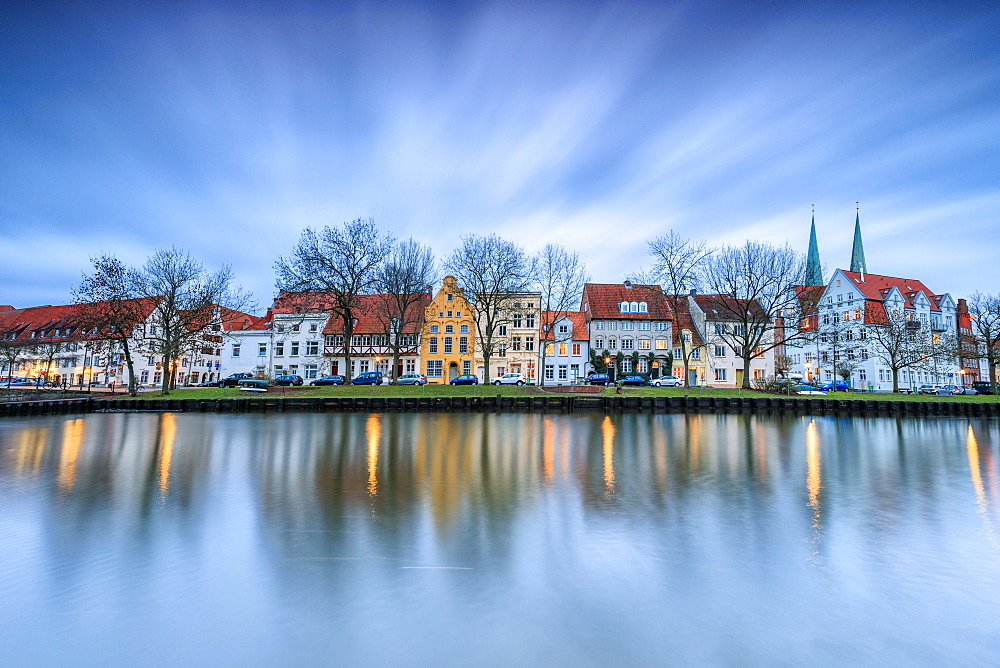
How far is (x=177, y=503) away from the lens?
1070 cm

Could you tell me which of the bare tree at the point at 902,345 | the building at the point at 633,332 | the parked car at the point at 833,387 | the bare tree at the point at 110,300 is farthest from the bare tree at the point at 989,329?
the bare tree at the point at 110,300

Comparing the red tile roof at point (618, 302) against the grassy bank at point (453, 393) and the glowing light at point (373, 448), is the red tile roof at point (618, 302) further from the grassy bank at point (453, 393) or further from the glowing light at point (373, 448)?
the glowing light at point (373, 448)

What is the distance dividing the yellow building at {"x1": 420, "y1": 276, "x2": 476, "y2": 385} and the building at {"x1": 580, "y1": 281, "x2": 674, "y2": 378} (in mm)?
14658

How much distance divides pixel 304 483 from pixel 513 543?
6651 millimetres

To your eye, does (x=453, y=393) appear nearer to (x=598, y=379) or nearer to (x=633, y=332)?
(x=598, y=379)

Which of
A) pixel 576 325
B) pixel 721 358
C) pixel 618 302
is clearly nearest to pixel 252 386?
pixel 576 325

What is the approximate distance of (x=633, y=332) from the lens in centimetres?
6159

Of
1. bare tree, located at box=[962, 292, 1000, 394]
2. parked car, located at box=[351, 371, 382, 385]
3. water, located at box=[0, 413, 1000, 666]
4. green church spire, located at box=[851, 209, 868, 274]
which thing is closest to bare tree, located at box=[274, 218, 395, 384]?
parked car, located at box=[351, 371, 382, 385]

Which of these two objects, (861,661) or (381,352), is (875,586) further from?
(381,352)

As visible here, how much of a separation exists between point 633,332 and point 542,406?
1050 inches

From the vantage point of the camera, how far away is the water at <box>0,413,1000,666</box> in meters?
5.23

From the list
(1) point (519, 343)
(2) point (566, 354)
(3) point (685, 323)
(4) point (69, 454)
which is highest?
(3) point (685, 323)

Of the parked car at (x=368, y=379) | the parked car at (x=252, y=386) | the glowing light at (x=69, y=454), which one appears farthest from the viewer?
the parked car at (x=368, y=379)

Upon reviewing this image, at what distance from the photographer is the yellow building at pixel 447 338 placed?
203 feet
